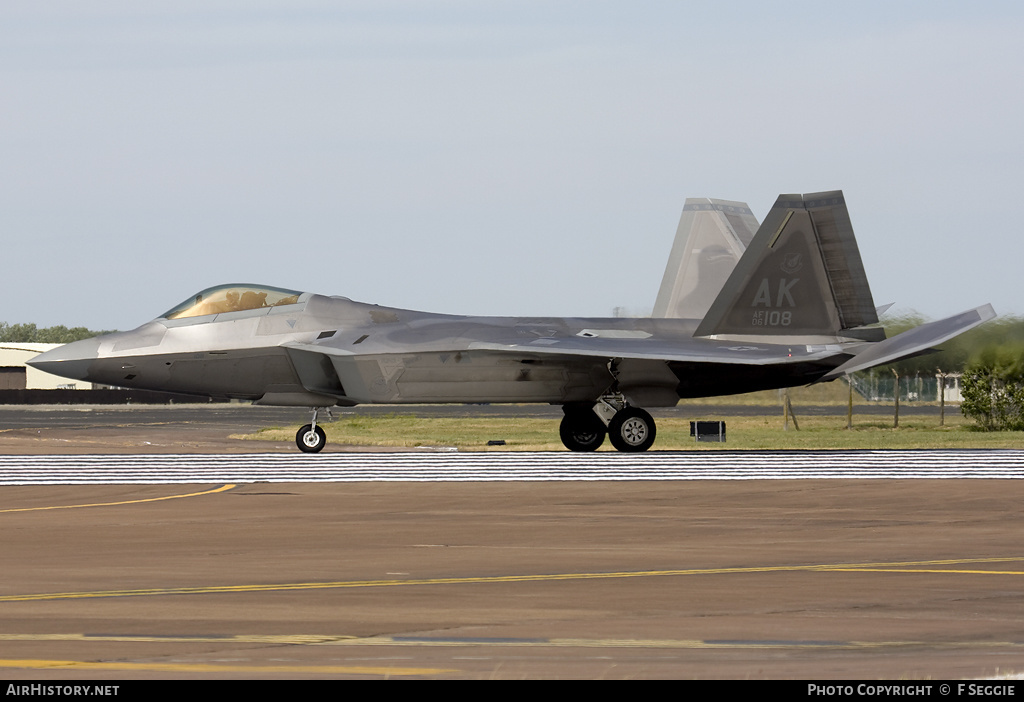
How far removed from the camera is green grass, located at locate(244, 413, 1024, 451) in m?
33.0

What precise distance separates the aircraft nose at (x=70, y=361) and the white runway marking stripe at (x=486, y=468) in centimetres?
246

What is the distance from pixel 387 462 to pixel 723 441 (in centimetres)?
1651

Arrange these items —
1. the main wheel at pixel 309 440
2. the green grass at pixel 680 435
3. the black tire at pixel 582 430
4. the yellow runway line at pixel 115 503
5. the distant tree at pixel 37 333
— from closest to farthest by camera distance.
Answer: the yellow runway line at pixel 115 503, the main wheel at pixel 309 440, the black tire at pixel 582 430, the green grass at pixel 680 435, the distant tree at pixel 37 333

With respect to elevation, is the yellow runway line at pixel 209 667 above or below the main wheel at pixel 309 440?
below

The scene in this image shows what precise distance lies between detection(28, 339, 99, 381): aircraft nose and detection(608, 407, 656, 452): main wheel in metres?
9.40

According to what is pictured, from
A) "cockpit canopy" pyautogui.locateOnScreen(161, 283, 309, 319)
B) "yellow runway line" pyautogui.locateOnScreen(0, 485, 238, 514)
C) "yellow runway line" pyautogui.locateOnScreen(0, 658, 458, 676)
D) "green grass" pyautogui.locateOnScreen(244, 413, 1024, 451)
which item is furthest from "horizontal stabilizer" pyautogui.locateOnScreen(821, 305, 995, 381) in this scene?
"yellow runway line" pyautogui.locateOnScreen(0, 658, 458, 676)

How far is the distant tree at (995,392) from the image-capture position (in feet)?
120

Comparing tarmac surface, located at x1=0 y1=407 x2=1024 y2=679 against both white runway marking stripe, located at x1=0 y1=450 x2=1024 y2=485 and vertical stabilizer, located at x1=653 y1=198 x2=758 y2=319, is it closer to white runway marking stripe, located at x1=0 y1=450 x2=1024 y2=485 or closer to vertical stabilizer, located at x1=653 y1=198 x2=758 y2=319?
white runway marking stripe, located at x1=0 y1=450 x2=1024 y2=485

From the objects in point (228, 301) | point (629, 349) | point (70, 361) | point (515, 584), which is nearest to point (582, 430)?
point (629, 349)

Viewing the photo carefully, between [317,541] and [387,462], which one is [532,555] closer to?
[317,541]

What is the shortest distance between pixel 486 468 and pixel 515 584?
10806 mm

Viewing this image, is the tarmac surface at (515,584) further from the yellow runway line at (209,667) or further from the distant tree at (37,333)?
the distant tree at (37,333)

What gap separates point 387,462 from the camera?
20531 millimetres

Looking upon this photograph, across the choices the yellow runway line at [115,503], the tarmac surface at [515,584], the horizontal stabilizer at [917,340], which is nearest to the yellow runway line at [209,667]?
the tarmac surface at [515,584]
